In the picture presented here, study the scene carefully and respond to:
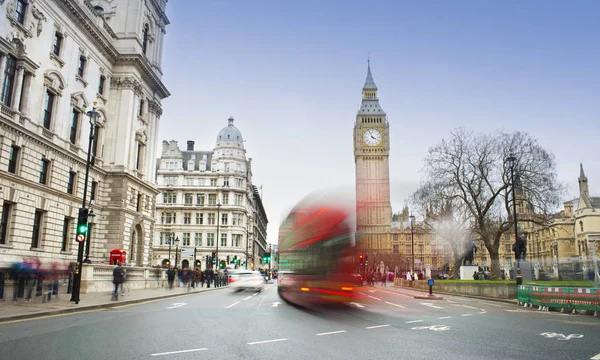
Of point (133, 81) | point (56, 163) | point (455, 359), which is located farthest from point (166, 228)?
point (455, 359)

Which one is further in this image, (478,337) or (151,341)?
(478,337)

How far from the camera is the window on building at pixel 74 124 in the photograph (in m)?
34.8

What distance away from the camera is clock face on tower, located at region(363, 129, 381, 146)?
147125 millimetres

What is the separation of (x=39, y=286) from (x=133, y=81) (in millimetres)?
26185

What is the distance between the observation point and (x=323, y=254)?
15727mm

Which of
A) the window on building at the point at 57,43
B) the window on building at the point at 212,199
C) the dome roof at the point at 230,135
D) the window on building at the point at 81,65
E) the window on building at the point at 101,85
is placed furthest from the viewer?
the dome roof at the point at 230,135

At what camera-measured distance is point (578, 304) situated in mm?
18141

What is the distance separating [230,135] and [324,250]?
8099cm

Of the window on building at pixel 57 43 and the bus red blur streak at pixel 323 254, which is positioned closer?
the bus red blur streak at pixel 323 254

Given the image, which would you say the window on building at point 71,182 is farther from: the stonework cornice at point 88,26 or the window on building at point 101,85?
the stonework cornice at point 88,26

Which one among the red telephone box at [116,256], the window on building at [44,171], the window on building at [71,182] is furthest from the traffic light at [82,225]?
the red telephone box at [116,256]

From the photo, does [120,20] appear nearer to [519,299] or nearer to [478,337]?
[519,299]

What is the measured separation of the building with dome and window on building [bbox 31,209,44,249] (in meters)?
55.2

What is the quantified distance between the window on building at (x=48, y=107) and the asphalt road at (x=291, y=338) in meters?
21.6
